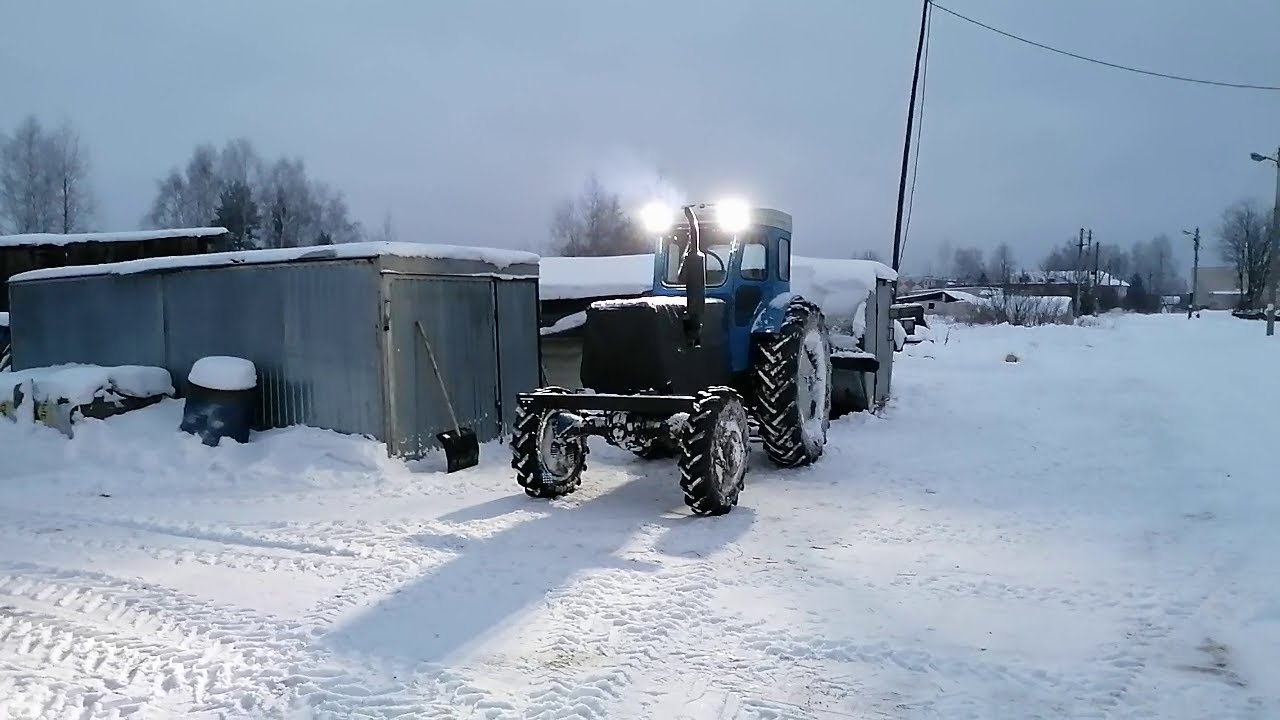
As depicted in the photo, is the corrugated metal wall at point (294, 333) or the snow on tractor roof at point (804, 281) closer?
the corrugated metal wall at point (294, 333)

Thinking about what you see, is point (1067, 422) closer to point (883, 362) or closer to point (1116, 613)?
point (883, 362)

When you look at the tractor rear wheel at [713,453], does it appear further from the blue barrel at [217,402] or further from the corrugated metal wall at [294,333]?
the blue barrel at [217,402]

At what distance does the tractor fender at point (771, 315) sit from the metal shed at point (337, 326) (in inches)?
137

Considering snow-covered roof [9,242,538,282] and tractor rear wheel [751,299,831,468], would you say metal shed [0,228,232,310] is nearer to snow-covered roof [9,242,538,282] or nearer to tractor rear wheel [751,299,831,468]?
snow-covered roof [9,242,538,282]

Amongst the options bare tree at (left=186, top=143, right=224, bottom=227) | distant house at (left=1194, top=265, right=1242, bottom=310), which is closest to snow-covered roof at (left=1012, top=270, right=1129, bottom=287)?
distant house at (left=1194, top=265, right=1242, bottom=310)

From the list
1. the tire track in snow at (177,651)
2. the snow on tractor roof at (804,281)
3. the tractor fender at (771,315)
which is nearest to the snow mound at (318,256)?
the snow on tractor roof at (804,281)

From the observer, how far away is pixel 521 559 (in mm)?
5852

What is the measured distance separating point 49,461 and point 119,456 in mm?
662

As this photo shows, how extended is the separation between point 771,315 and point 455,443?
3593 mm

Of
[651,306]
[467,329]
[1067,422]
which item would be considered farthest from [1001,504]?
[467,329]

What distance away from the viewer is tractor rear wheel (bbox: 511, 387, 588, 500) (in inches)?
296

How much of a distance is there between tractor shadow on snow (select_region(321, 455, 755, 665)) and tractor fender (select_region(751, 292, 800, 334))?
190 cm

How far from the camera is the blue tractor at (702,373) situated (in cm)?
709

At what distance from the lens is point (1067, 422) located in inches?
462
